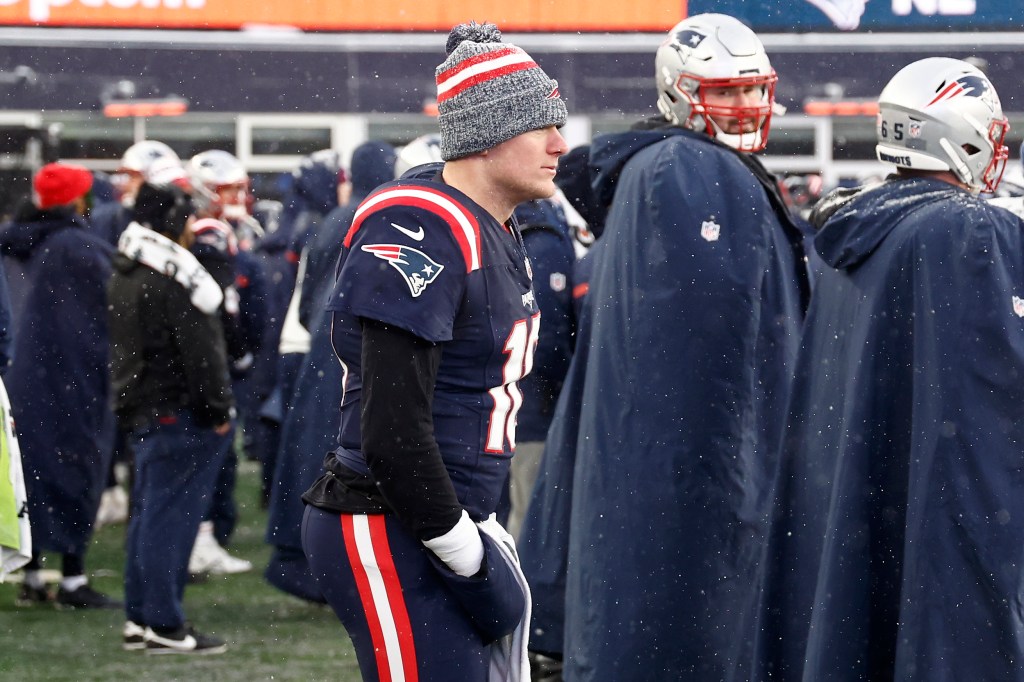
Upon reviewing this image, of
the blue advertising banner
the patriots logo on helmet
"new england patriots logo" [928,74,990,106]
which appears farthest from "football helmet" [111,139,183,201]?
the blue advertising banner

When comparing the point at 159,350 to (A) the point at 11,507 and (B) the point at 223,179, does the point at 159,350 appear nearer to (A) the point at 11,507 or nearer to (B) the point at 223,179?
(A) the point at 11,507

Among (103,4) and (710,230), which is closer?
(710,230)

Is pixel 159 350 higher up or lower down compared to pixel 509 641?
lower down

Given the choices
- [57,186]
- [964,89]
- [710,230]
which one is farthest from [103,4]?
[964,89]

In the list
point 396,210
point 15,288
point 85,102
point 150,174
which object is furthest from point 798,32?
point 396,210

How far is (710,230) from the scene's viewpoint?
4.89m

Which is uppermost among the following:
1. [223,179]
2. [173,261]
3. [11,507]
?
[173,261]

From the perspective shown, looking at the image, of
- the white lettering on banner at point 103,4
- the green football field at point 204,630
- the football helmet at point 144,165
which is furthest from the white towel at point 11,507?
the white lettering on banner at point 103,4

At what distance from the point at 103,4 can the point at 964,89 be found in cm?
1660

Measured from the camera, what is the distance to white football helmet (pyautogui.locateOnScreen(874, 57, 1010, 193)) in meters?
4.77

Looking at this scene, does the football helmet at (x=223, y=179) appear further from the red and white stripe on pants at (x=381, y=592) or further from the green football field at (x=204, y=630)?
the red and white stripe on pants at (x=381, y=592)

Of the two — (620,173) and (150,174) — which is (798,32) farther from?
(620,173)

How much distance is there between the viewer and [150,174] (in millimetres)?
7645

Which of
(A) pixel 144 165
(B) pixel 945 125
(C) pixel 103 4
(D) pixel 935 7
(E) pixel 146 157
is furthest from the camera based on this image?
(C) pixel 103 4
